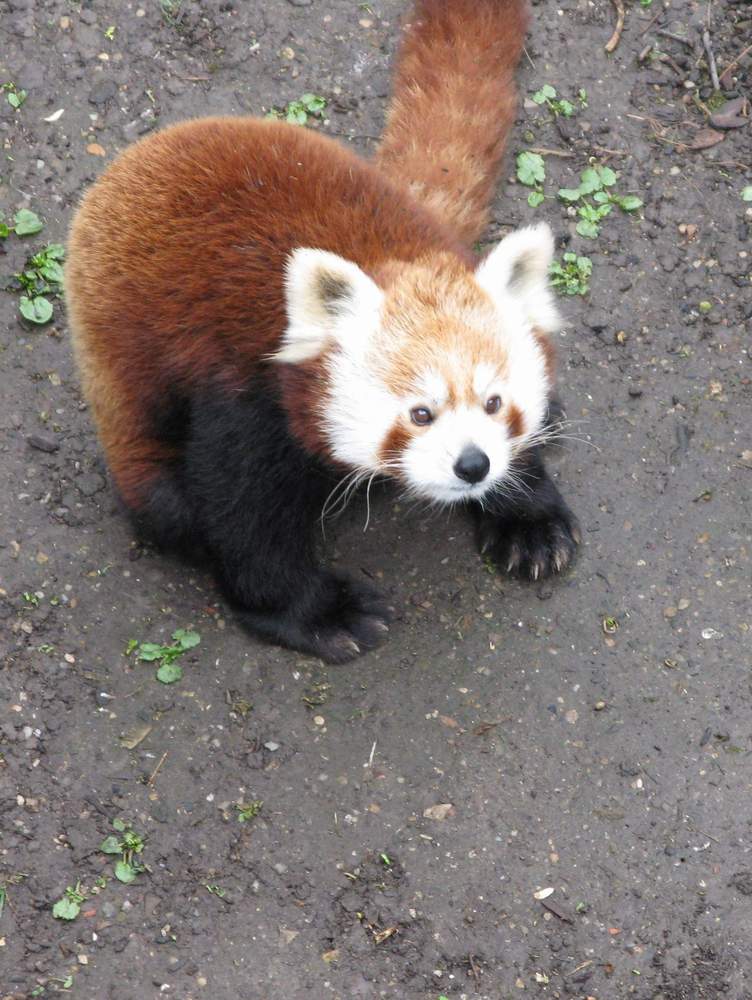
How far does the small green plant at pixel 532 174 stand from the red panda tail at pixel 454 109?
0.69 feet

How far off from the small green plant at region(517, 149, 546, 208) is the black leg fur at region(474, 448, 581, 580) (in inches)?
46.0

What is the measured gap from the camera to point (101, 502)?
13.5ft

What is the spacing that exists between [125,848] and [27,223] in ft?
7.74

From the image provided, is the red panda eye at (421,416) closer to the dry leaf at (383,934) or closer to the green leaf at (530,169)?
the dry leaf at (383,934)

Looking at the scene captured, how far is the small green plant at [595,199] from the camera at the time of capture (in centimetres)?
455

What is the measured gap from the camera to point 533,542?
12.9 ft

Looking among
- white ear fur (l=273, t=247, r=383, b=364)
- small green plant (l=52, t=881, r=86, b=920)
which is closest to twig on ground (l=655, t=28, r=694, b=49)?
white ear fur (l=273, t=247, r=383, b=364)

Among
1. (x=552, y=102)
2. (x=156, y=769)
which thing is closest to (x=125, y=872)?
(x=156, y=769)

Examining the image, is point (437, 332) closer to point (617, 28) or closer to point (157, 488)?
point (157, 488)

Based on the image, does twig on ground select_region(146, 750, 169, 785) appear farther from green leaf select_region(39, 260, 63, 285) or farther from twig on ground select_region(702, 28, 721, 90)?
twig on ground select_region(702, 28, 721, 90)

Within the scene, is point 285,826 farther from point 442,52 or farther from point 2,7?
point 2,7

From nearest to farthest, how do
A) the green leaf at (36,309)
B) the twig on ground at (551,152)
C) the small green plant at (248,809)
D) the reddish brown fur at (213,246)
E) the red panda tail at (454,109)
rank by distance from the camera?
the reddish brown fur at (213,246) → the small green plant at (248,809) → the red panda tail at (454,109) → the green leaf at (36,309) → the twig on ground at (551,152)

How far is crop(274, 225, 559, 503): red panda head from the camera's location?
316 cm

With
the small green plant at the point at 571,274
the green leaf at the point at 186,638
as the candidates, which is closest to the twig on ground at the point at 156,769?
the green leaf at the point at 186,638
